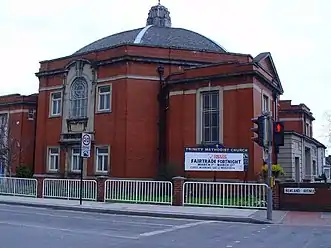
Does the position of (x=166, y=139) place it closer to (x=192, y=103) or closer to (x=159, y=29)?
(x=192, y=103)

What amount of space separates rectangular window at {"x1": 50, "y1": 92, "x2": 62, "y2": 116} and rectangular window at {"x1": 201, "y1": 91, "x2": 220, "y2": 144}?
11.0 meters

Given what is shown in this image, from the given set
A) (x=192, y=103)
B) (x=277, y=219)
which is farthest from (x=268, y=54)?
(x=277, y=219)

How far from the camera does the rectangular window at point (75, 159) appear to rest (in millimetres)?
31062

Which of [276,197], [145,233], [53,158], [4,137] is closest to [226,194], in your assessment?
[276,197]

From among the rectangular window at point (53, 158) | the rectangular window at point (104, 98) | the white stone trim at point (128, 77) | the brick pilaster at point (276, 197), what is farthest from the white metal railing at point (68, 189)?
the white stone trim at point (128, 77)

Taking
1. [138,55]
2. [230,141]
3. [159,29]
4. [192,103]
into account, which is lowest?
[230,141]

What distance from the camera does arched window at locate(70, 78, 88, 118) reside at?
3141cm

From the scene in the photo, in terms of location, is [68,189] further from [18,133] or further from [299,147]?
[299,147]

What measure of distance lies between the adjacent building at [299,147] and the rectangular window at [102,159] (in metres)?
11.3

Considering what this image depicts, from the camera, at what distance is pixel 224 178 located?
25703mm

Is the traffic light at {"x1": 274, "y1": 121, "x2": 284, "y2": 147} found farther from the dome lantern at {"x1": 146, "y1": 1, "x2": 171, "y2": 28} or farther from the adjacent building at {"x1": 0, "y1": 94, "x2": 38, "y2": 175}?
the dome lantern at {"x1": 146, "y1": 1, "x2": 171, "y2": 28}

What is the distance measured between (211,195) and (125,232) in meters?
7.97

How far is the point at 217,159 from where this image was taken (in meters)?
21.7

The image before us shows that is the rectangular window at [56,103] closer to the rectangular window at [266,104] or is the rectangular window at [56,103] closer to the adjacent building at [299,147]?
the rectangular window at [266,104]
